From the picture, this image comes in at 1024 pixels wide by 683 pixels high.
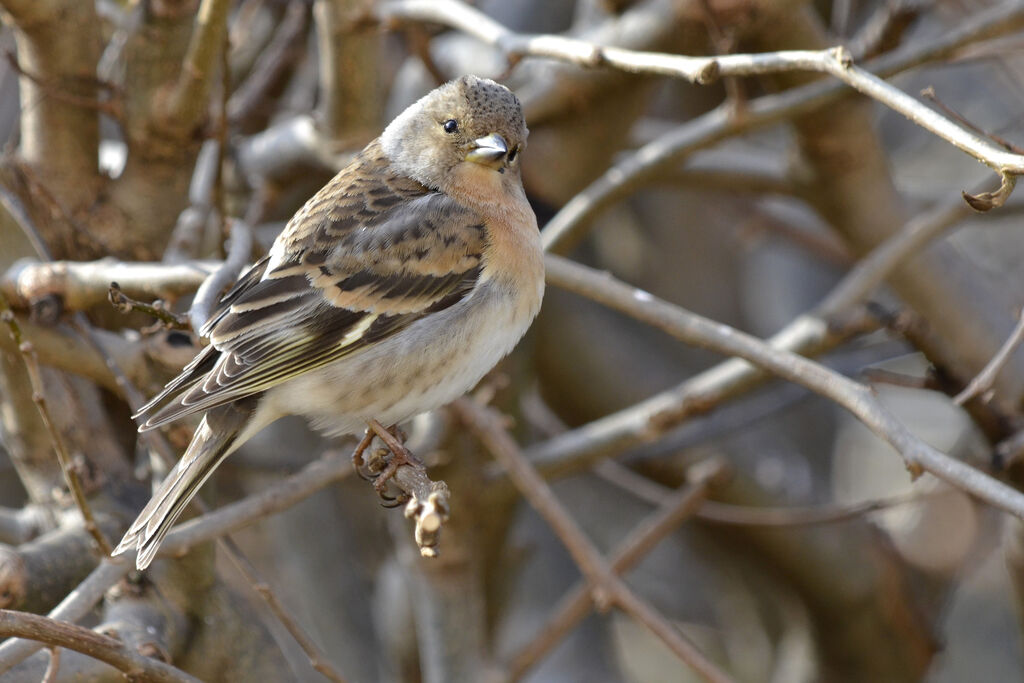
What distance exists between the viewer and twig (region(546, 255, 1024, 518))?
2926mm

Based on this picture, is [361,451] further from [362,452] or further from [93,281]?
[93,281]

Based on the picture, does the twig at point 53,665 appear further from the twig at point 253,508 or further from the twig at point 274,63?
the twig at point 274,63

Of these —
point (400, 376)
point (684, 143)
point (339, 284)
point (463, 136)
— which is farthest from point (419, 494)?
point (684, 143)

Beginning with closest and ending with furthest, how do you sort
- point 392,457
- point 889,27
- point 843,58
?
point 843,58
point 392,457
point 889,27

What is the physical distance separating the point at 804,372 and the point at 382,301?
137cm

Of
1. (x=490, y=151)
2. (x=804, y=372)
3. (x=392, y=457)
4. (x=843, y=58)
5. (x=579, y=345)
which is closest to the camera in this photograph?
(x=843, y=58)

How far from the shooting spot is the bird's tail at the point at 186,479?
315 centimetres

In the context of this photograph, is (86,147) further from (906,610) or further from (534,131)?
(906,610)

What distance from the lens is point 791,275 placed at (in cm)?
762

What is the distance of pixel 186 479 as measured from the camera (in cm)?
334

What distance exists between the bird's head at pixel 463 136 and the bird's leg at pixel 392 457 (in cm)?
96

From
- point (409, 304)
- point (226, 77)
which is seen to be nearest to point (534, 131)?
point (226, 77)

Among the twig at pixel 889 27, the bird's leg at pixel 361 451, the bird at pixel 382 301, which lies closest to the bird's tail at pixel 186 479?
A: the bird at pixel 382 301

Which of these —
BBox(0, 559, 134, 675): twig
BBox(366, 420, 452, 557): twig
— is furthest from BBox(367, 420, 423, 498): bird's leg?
BBox(0, 559, 134, 675): twig
